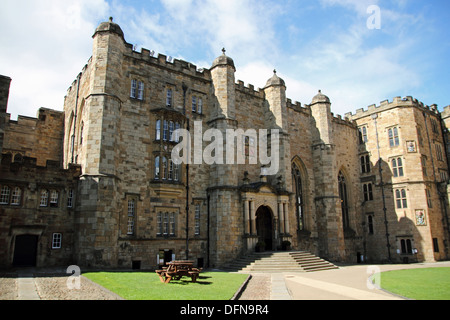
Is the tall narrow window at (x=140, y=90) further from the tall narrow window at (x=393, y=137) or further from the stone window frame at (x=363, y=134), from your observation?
the tall narrow window at (x=393, y=137)

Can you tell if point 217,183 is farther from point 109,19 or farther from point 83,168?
point 109,19

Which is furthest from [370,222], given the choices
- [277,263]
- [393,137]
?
[277,263]

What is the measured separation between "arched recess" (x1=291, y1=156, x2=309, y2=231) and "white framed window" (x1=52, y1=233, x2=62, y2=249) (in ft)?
69.9

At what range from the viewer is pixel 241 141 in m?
29.1

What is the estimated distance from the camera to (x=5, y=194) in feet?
63.5

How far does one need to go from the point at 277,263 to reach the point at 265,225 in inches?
253

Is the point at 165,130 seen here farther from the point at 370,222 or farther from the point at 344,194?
the point at 370,222

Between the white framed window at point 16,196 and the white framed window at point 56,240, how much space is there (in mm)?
2844

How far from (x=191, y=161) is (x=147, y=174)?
12.6ft

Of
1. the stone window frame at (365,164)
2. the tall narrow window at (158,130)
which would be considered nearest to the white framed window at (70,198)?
the tall narrow window at (158,130)

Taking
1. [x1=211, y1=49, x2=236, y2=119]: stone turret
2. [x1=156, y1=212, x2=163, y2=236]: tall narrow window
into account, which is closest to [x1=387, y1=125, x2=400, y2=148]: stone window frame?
[x1=211, y1=49, x2=236, y2=119]: stone turret

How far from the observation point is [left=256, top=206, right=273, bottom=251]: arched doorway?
29594 millimetres
